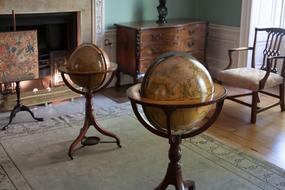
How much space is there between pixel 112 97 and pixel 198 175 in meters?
2.38

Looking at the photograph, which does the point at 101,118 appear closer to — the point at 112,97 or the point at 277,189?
the point at 112,97

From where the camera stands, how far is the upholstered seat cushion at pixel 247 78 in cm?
444

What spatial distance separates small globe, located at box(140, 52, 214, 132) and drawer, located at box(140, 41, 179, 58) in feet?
9.85

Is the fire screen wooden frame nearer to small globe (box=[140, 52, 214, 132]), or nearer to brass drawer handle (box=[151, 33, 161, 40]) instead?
brass drawer handle (box=[151, 33, 161, 40])

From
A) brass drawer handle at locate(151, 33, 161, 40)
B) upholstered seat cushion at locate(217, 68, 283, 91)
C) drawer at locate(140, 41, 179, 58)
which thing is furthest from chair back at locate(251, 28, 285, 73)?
brass drawer handle at locate(151, 33, 161, 40)

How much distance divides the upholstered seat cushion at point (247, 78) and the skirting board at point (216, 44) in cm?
133

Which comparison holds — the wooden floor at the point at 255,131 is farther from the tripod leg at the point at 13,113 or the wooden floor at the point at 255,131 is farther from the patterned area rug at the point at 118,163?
the tripod leg at the point at 13,113

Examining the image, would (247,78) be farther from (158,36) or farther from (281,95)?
(158,36)

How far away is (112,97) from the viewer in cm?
539

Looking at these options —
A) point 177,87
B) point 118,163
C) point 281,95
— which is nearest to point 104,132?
point 118,163

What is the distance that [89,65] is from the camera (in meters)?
3.38

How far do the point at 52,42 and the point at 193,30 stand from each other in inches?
79.8

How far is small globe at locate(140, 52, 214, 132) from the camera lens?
2.28m

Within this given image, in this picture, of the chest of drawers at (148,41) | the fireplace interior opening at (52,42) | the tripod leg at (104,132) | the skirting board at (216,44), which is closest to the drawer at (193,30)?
the chest of drawers at (148,41)
